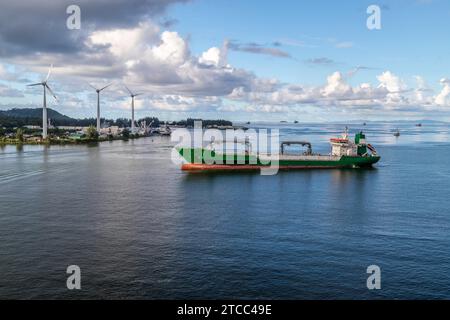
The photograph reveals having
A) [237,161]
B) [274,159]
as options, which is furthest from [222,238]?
[274,159]

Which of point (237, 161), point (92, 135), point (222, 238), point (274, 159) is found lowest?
point (222, 238)

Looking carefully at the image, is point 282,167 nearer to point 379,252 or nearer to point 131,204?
point 131,204

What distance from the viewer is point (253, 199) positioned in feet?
184

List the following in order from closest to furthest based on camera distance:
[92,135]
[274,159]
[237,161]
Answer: [237,161]
[274,159]
[92,135]

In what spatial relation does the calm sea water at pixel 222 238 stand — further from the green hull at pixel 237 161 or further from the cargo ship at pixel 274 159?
the cargo ship at pixel 274 159

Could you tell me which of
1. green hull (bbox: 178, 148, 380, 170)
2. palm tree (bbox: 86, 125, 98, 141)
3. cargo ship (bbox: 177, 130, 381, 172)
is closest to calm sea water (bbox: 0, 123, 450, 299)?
green hull (bbox: 178, 148, 380, 170)

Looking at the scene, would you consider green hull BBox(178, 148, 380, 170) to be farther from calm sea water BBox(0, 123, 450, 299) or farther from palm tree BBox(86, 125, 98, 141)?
palm tree BBox(86, 125, 98, 141)

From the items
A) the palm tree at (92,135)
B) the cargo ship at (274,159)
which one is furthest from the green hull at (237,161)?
the palm tree at (92,135)

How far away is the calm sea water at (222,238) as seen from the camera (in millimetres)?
27500

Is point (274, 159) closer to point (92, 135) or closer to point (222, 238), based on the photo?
point (222, 238)

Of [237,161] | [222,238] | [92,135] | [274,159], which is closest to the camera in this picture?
[222,238]

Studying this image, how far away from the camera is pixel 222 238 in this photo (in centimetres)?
3738
